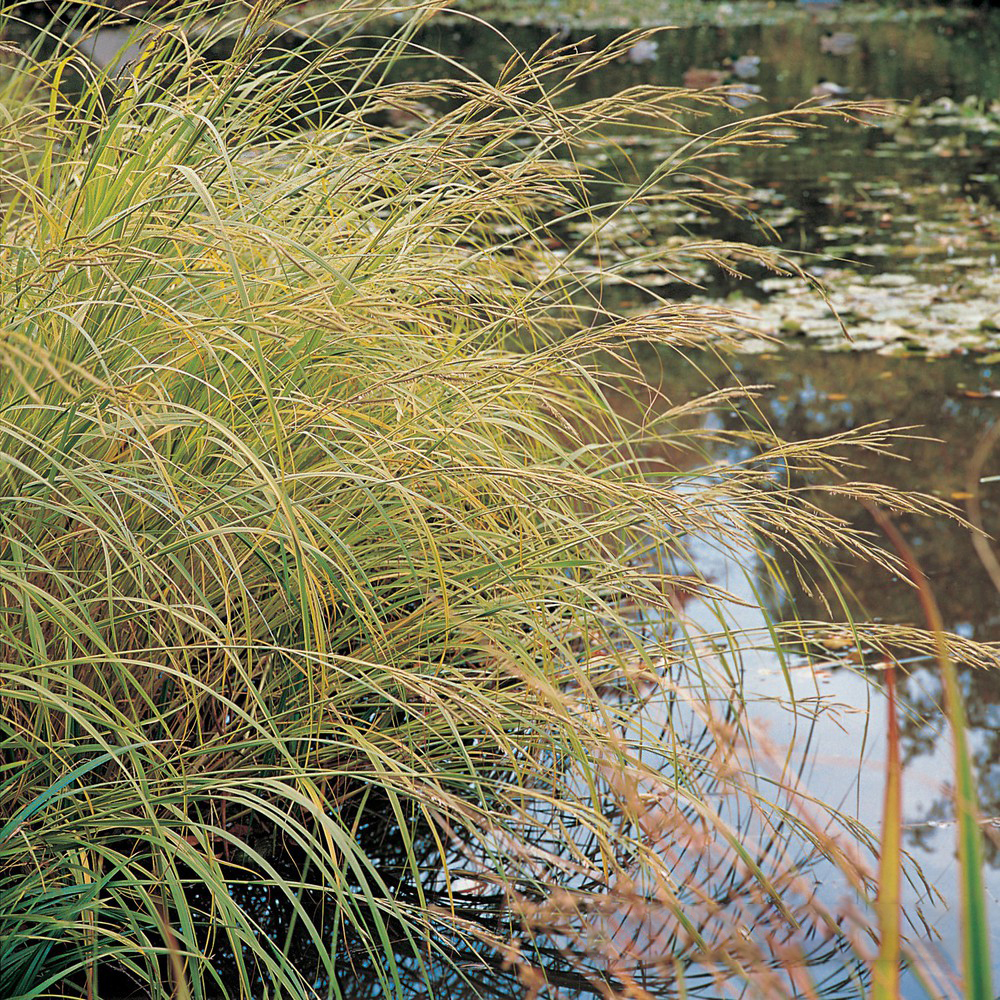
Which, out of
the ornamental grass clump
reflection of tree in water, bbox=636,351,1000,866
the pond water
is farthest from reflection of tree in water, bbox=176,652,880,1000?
reflection of tree in water, bbox=636,351,1000,866

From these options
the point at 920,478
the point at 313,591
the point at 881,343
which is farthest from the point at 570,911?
the point at 881,343

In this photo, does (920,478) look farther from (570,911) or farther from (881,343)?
(570,911)

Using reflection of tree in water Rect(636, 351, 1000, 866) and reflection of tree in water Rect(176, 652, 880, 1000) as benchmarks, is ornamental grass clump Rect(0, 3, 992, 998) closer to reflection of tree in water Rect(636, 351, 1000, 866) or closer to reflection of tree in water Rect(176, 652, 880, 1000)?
reflection of tree in water Rect(176, 652, 880, 1000)

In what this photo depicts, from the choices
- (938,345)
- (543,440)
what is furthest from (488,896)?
(938,345)

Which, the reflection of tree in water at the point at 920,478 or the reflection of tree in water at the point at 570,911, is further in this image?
the reflection of tree in water at the point at 920,478

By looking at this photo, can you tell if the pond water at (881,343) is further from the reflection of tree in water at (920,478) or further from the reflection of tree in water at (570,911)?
the reflection of tree in water at (570,911)

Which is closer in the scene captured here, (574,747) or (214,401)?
(574,747)

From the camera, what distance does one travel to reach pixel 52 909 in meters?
1.43

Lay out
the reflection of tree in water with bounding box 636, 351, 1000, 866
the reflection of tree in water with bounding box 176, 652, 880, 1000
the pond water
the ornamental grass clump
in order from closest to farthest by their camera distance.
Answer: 1. the ornamental grass clump
2. the reflection of tree in water with bounding box 176, 652, 880, 1000
3. the pond water
4. the reflection of tree in water with bounding box 636, 351, 1000, 866

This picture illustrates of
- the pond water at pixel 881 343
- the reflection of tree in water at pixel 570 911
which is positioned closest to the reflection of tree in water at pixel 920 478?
the pond water at pixel 881 343

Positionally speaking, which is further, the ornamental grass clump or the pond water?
the pond water

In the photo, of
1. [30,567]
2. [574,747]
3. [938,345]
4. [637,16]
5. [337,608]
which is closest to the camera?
[30,567]

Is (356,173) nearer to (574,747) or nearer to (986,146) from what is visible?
(574,747)

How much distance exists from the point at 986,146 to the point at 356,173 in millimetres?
7487
